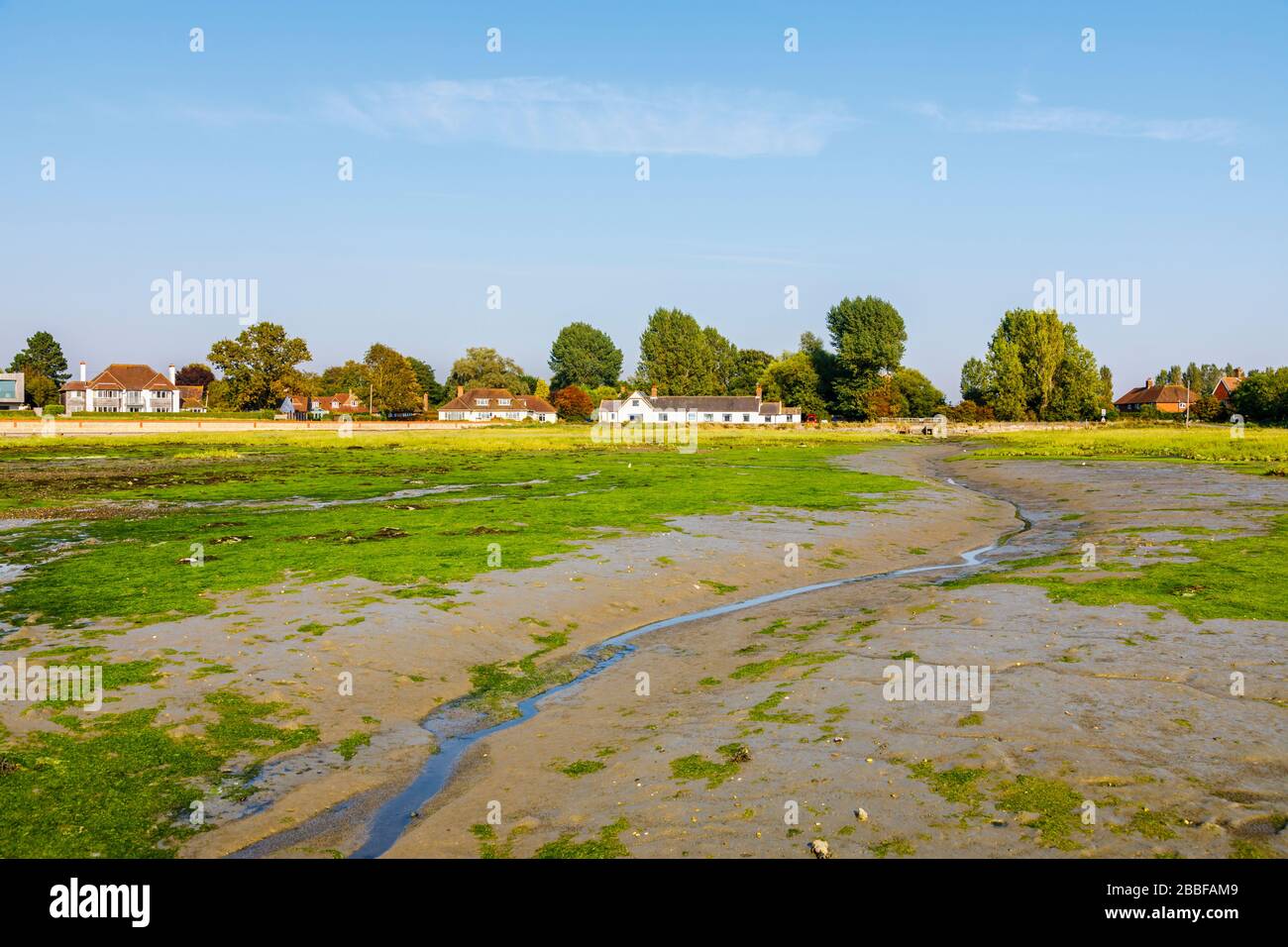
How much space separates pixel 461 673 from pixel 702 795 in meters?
6.86

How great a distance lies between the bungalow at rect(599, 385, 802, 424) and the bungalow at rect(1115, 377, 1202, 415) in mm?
67583

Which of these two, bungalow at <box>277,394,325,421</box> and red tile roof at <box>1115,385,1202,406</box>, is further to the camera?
red tile roof at <box>1115,385,1202,406</box>

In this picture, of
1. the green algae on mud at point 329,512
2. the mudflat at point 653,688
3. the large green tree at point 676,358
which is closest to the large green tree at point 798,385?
the large green tree at point 676,358

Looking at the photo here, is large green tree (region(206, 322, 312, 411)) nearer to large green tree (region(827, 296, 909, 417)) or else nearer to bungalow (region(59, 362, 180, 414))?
bungalow (region(59, 362, 180, 414))

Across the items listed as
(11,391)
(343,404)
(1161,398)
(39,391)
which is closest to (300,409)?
(343,404)

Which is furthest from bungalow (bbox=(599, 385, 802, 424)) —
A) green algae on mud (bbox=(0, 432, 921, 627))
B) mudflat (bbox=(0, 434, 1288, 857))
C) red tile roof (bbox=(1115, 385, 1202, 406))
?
mudflat (bbox=(0, 434, 1288, 857))

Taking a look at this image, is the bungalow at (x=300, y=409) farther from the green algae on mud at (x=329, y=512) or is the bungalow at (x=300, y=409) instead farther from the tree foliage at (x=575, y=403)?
the green algae on mud at (x=329, y=512)

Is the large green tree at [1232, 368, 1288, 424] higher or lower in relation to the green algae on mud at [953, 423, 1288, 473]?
higher

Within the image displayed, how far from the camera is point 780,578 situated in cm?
2416

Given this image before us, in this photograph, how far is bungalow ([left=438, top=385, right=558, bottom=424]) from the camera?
7111 inches

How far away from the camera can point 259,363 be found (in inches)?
5699

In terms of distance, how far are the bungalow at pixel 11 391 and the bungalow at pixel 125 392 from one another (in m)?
7.69
